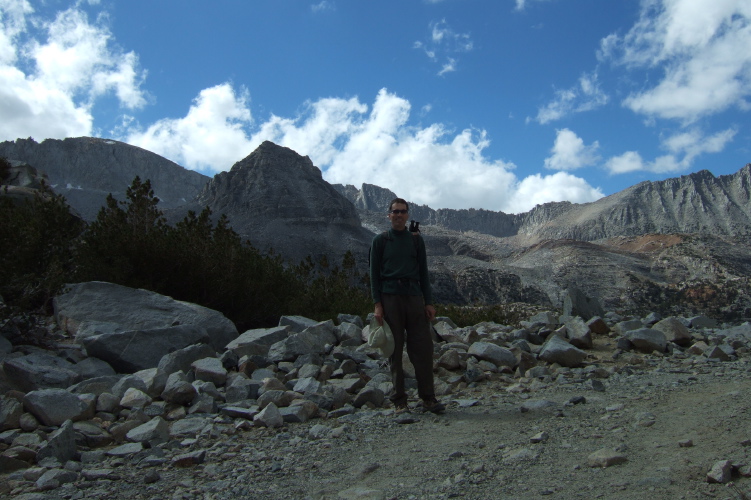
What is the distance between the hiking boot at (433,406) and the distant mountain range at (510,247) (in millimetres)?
10258

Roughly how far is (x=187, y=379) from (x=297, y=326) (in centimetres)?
312

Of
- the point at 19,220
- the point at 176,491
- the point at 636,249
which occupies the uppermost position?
the point at 636,249

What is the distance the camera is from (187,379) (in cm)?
644

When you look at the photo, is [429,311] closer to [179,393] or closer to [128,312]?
[179,393]

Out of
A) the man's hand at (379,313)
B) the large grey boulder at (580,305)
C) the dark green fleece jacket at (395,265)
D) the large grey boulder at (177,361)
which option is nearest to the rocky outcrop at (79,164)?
the large grey boulder at (580,305)

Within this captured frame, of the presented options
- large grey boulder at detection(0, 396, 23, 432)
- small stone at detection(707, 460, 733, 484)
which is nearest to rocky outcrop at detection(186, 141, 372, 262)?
large grey boulder at detection(0, 396, 23, 432)

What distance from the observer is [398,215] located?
5559mm

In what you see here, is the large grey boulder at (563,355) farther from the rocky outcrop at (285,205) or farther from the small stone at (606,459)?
the rocky outcrop at (285,205)

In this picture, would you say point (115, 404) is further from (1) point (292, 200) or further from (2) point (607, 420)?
(1) point (292, 200)

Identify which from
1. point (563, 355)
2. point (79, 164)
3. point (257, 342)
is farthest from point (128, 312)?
point (79, 164)

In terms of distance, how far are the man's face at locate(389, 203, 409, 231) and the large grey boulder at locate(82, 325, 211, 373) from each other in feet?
13.6

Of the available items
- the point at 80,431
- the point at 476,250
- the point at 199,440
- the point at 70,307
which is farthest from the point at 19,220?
the point at 476,250

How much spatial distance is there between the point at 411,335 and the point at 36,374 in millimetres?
4208

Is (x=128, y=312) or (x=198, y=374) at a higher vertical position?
(x=128, y=312)
